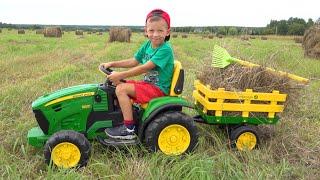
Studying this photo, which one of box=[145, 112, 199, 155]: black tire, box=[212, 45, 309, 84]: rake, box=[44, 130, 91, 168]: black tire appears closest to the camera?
box=[44, 130, 91, 168]: black tire

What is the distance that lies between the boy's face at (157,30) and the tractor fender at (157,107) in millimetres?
600

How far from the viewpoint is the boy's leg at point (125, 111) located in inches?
170

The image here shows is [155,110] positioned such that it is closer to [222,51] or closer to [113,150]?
[113,150]

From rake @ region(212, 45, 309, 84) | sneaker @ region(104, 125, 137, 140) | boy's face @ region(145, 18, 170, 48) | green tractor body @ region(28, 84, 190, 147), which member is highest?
boy's face @ region(145, 18, 170, 48)

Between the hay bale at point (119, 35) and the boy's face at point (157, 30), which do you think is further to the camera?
the hay bale at point (119, 35)

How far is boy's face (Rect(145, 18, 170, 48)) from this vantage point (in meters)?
4.41

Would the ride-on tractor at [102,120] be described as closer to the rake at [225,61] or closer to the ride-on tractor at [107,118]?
the ride-on tractor at [107,118]

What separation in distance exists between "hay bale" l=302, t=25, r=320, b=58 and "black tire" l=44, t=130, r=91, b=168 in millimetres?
13505

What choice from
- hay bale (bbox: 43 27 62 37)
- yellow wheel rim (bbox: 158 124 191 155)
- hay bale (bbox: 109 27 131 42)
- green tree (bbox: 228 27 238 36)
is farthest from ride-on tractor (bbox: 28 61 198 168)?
hay bale (bbox: 43 27 62 37)

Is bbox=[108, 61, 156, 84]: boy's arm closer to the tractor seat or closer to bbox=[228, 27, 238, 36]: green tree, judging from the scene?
the tractor seat

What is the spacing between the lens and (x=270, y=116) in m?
4.80

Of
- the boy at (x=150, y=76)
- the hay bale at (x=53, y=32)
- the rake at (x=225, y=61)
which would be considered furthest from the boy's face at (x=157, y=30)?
the hay bale at (x=53, y=32)

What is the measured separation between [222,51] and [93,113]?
1.74 metres

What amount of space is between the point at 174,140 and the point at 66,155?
106 centimetres
